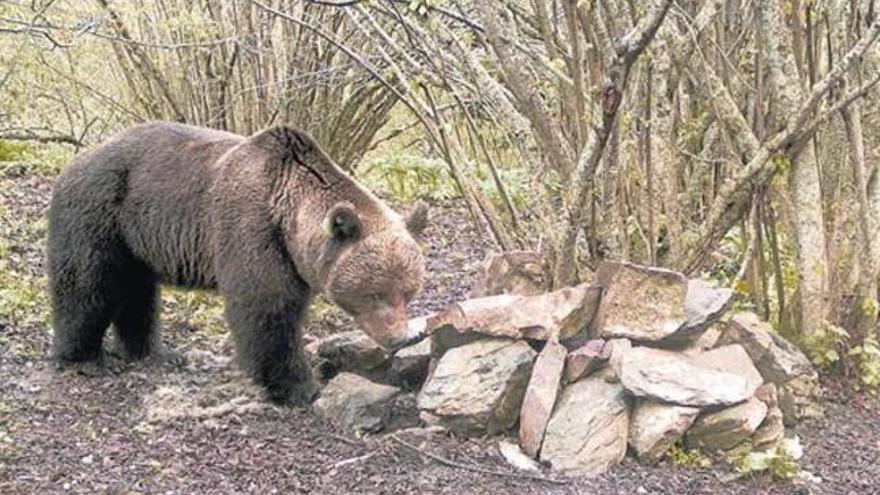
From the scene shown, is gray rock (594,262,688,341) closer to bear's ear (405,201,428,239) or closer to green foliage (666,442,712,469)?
green foliage (666,442,712,469)

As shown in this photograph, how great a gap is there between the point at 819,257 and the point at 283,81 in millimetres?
4184

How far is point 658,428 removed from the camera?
505cm

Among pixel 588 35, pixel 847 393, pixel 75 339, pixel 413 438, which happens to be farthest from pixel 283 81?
pixel 847 393

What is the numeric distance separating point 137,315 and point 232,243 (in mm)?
1078

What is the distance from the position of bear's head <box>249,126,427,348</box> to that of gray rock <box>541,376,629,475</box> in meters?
0.99

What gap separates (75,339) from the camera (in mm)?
6418

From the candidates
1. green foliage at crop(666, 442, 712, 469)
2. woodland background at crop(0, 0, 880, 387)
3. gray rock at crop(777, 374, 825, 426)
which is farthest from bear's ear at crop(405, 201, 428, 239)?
gray rock at crop(777, 374, 825, 426)

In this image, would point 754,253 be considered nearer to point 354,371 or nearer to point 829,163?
point 829,163

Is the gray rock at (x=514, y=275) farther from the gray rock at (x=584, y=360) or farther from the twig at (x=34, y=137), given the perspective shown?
the twig at (x=34, y=137)

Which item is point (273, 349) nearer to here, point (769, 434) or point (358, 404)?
point (358, 404)

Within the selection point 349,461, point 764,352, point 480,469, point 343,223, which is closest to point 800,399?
point 764,352

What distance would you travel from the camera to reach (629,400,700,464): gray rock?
5.05 metres

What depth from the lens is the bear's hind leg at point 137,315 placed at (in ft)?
21.7

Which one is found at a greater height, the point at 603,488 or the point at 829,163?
the point at 829,163
